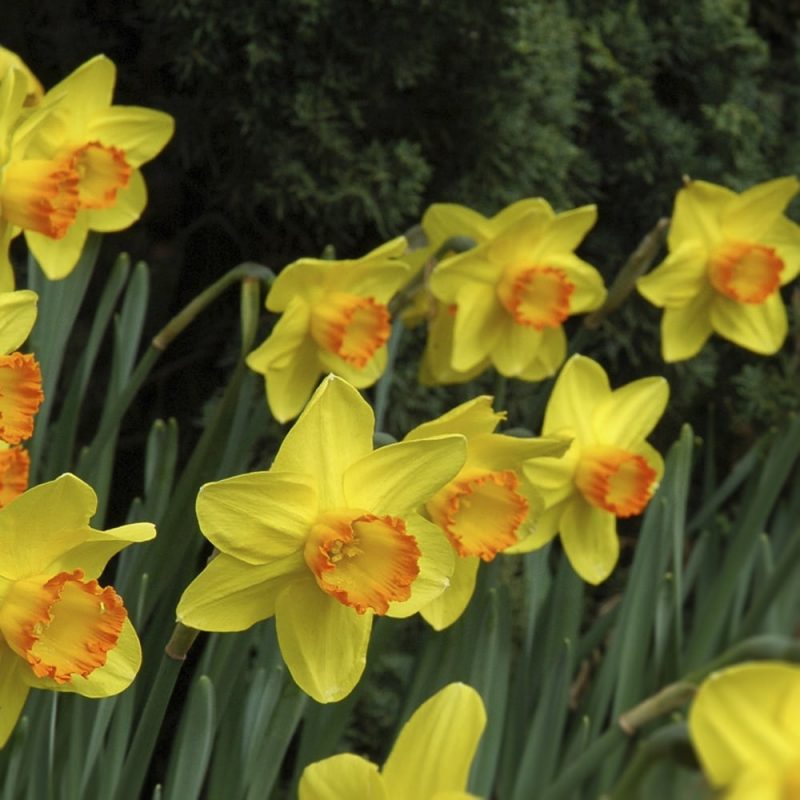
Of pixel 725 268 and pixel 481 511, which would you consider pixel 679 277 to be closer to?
pixel 725 268

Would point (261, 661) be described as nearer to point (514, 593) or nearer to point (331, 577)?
point (331, 577)

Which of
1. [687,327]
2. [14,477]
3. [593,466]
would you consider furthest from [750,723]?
[687,327]

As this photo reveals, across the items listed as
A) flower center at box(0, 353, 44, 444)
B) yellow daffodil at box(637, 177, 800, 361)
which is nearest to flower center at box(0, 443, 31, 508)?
flower center at box(0, 353, 44, 444)

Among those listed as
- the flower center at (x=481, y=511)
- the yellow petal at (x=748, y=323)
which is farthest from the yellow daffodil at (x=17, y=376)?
the yellow petal at (x=748, y=323)

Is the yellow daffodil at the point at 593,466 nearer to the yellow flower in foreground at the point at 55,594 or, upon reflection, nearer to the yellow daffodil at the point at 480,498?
the yellow daffodil at the point at 480,498

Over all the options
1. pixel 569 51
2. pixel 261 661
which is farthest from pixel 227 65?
pixel 261 661

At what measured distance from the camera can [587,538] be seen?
6.07 ft

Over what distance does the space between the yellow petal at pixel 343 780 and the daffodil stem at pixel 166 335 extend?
0.92 meters

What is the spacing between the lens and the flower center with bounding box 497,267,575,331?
1920 millimetres

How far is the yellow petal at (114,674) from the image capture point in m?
1.16

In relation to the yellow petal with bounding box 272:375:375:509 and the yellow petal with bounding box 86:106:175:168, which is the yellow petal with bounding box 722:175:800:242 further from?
the yellow petal with bounding box 272:375:375:509

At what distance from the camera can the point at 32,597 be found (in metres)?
1.12

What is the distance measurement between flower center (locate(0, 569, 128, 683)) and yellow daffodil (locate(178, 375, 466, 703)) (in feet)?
0.24

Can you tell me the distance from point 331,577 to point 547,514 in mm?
698
